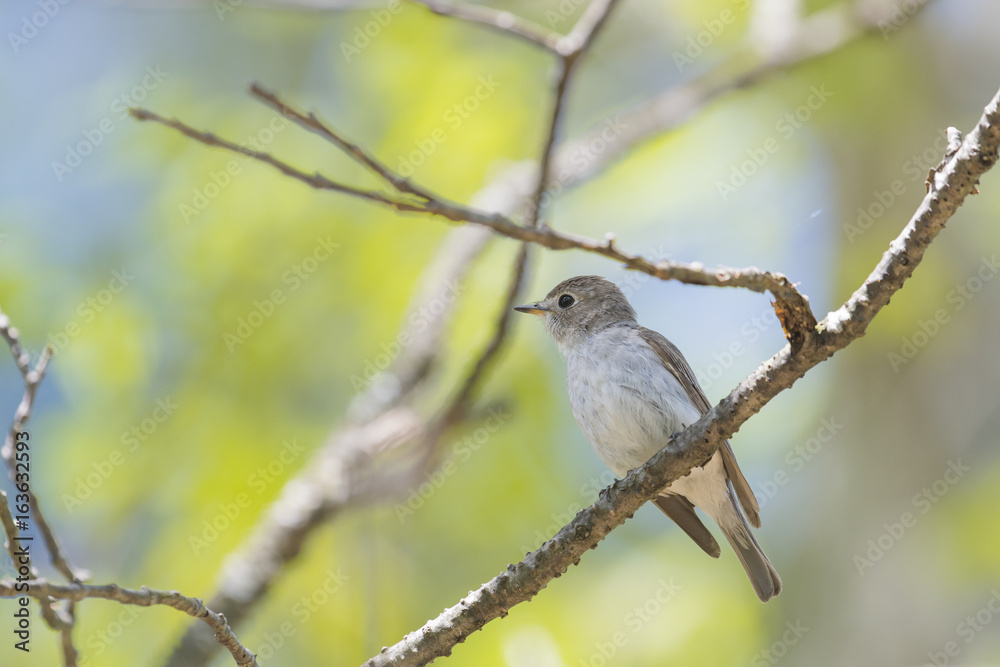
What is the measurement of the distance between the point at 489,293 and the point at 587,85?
12.0 feet

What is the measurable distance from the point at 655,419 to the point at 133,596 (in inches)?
123

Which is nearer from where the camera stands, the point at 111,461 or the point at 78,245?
the point at 111,461

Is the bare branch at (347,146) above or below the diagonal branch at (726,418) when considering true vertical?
above

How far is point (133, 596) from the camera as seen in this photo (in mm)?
2471

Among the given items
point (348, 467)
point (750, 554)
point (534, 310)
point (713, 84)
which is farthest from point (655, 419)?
point (713, 84)

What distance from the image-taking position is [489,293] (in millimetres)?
6840

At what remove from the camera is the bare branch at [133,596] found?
231 centimetres

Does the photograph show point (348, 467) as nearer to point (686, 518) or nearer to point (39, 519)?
point (686, 518)

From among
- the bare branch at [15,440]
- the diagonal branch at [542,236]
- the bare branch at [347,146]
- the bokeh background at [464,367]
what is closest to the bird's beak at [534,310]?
the bokeh background at [464,367]

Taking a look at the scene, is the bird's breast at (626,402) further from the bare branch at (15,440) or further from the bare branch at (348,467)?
the bare branch at (15,440)

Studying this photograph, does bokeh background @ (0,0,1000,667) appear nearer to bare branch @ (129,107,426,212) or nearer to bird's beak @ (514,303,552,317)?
bird's beak @ (514,303,552,317)

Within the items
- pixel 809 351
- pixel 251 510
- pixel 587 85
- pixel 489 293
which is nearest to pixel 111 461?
pixel 251 510

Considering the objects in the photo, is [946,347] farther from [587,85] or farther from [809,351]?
[809,351]

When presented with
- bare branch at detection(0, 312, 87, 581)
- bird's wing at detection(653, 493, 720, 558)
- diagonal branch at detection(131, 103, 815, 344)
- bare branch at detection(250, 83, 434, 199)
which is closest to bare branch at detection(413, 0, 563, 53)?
bare branch at detection(250, 83, 434, 199)
